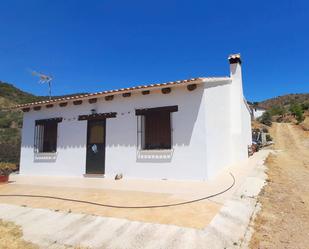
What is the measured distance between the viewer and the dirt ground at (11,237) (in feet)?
13.3

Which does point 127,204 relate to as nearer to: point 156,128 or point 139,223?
point 139,223

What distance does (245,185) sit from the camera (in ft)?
24.3

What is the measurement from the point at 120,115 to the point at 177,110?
2.33m

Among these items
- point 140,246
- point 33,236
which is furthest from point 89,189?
point 140,246

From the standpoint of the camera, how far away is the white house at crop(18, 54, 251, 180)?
28.2ft

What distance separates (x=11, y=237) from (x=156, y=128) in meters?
5.79

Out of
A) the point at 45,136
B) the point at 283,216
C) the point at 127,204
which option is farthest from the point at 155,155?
the point at 45,136

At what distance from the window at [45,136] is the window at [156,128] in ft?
14.6

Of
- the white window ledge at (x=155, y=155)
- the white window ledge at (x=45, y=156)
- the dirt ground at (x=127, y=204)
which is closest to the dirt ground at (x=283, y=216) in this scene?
the dirt ground at (x=127, y=204)

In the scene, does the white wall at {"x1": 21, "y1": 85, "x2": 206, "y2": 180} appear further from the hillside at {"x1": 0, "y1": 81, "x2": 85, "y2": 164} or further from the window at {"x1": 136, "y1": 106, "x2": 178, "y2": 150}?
the hillside at {"x1": 0, "y1": 81, "x2": 85, "y2": 164}

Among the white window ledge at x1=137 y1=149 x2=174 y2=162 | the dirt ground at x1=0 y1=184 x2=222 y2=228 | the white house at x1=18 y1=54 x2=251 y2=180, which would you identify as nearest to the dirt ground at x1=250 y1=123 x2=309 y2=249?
the dirt ground at x1=0 y1=184 x2=222 y2=228

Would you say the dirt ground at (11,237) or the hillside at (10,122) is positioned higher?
the hillside at (10,122)

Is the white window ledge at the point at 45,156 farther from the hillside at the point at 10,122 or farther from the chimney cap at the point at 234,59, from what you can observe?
the chimney cap at the point at 234,59

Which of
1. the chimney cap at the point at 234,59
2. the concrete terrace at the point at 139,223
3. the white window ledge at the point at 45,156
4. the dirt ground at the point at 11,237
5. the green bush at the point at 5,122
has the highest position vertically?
the chimney cap at the point at 234,59
